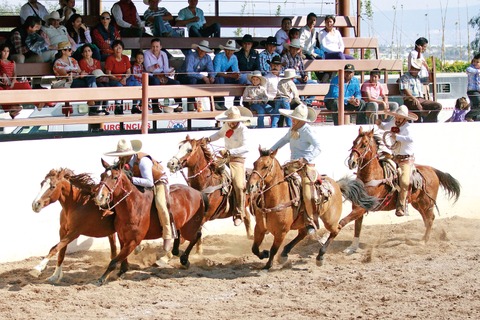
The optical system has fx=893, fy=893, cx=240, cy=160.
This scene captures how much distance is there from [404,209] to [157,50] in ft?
15.7

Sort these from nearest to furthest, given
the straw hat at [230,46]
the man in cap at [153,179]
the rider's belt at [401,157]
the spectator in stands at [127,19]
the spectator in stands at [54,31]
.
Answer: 1. the man in cap at [153,179]
2. the rider's belt at [401,157]
3. the spectator in stands at [54,31]
4. the straw hat at [230,46]
5. the spectator in stands at [127,19]

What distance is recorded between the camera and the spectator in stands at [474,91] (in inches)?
635

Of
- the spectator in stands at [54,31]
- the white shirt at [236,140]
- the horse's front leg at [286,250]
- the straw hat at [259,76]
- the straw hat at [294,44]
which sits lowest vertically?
the horse's front leg at [286,250]

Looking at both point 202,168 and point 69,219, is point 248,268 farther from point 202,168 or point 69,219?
point 69,219

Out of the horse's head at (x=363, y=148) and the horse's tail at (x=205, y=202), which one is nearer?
the horse's tail at (x=205, y=202)

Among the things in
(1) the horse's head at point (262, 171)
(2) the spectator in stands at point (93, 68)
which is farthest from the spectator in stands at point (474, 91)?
(1) the horse's head at point (262, 171)

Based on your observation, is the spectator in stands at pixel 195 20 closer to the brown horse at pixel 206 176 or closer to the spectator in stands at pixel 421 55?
the spectator in stands at pixel 421 55

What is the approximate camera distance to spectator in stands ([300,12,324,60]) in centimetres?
1608

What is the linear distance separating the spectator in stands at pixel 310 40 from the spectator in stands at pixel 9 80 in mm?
5446

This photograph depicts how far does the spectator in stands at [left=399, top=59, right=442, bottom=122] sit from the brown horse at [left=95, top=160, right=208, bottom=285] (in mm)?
5928

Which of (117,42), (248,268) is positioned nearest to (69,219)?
(248,268)

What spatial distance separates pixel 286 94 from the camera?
14.2 m

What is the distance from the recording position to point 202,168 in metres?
11.4

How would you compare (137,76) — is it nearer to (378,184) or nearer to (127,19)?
(127,19)
